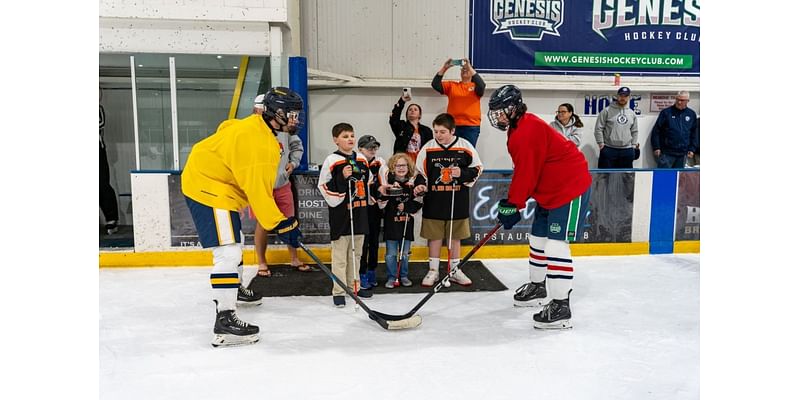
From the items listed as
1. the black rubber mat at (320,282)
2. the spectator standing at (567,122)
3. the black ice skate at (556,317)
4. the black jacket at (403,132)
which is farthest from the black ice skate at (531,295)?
the spectator standing at (567,122)

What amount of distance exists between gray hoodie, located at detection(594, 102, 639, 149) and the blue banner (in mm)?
910

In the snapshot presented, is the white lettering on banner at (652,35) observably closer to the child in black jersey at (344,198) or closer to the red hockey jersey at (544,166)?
the red hockey jersey at (544,166)

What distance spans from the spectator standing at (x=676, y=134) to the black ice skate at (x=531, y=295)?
13.6 feet

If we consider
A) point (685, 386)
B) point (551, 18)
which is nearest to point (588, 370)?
point (685, 386)

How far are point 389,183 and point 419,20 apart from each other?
3.78m

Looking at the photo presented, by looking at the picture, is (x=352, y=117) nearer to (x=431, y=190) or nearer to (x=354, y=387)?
(x=431, y=190)

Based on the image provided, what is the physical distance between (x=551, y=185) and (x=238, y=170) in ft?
5.86

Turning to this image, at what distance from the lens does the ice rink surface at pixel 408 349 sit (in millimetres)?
2492

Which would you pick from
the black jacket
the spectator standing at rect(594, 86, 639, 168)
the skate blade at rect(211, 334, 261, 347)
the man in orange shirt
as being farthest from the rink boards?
the skate blade at rect(211, 334, 261, 347)

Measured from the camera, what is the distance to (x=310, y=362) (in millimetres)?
2779

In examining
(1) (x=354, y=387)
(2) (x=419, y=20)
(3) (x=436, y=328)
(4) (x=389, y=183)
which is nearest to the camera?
(1) (x=354, y=387)

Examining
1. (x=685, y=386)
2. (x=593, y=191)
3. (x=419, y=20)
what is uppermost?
(x=419, y=20)

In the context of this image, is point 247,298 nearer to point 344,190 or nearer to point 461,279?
point 344,190

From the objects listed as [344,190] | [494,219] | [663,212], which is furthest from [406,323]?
[663,212]
